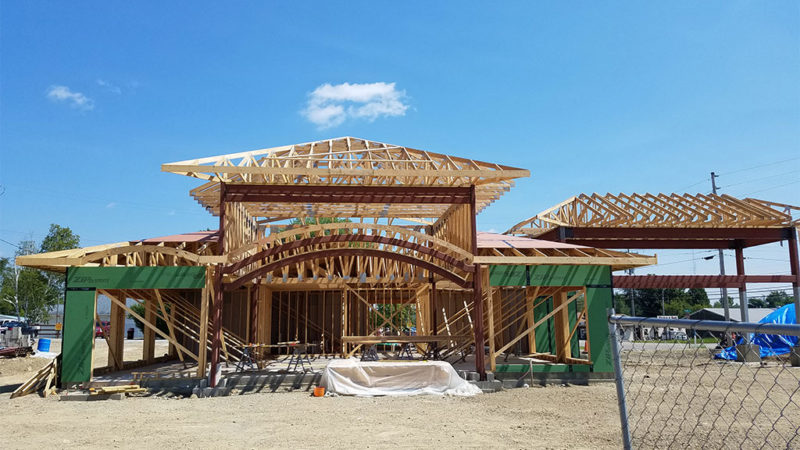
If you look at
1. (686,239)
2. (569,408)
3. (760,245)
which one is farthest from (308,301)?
(760,245)

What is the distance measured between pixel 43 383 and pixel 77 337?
5.77 feet

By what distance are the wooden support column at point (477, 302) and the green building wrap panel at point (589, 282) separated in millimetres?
454

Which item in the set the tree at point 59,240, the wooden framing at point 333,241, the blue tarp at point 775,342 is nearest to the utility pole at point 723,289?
the blue tarp at point 775,342

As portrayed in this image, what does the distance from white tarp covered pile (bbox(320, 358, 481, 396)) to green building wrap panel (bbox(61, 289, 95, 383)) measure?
609cm

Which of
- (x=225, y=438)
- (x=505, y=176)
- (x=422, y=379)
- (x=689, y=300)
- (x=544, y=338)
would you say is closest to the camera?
(x=225, y=438)

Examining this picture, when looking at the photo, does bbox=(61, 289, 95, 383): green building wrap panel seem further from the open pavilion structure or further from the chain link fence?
the open pavilion structure

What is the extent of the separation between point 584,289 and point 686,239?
12030mm

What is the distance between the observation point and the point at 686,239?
82.0 ft

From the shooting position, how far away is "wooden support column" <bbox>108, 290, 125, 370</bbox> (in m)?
17.1

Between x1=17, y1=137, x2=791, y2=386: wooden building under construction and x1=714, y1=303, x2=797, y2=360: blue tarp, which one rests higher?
x1=17, y1=137, x2=791, y2=386: wooden building under construction

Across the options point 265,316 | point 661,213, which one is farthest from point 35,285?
point 661,213

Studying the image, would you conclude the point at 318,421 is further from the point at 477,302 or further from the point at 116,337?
the point at 116,337

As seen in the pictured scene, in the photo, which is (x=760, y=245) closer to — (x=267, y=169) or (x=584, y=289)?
(x=584, y=289)

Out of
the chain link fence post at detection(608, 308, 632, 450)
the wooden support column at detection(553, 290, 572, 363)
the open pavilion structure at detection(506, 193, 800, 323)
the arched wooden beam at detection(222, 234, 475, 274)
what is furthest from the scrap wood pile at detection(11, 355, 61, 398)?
the open pavilion structure at detection(506, 193, 800, 323)
